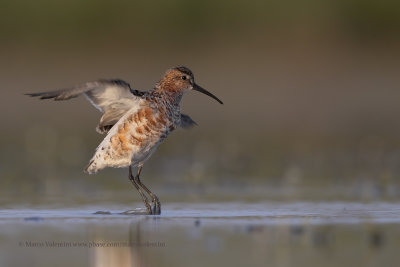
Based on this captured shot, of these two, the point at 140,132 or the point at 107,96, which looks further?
the point at 140,132

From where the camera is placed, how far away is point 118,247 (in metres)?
8.55

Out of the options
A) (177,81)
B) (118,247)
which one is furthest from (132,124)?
(118,247)

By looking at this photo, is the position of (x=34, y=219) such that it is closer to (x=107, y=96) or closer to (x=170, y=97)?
(x=107, y=96)

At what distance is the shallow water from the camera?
26.1ft

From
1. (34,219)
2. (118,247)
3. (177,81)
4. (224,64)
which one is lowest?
(118,247)

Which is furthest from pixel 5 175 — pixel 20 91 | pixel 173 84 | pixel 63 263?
pixel 20 91

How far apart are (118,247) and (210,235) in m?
0.85

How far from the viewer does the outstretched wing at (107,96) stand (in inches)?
406

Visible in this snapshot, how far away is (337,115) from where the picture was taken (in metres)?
21.4

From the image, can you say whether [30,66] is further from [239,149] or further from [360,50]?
[239,149]

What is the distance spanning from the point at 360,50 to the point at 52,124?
33.7 feet

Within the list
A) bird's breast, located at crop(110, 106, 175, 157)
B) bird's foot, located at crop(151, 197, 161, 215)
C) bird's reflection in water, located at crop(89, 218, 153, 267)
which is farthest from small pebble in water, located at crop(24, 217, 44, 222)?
bird's breast, located at crop(110, 106, 175, 157)

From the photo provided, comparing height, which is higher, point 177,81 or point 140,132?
point 177,81

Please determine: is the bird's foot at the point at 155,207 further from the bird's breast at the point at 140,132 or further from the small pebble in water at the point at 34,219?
the small pebble in water at the point at 34,219
